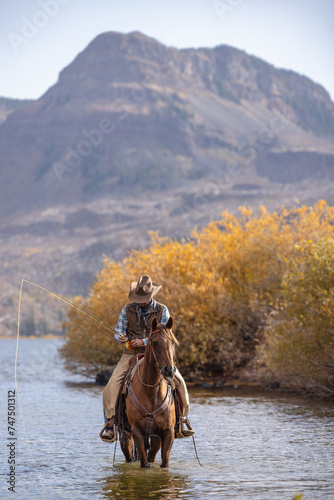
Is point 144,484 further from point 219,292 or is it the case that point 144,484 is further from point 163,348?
point 219,292

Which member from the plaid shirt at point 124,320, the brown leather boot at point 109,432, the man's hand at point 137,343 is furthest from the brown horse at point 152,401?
the plaid shirt at point 124,320

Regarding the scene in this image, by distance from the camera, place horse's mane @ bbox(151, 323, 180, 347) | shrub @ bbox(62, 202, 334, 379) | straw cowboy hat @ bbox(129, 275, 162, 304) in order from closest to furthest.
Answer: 1. horse's mane @ bbox(151, 323, 180, 347)
2. straw cowboy hat @ bbox(129, 275, 162, 304)
3. shrub @ bbox(62, 202, 334, 379)

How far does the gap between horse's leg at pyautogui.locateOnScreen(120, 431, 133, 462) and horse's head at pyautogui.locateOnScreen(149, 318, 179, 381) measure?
2.41 metres

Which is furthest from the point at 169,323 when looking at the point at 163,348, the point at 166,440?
the point at 166,440

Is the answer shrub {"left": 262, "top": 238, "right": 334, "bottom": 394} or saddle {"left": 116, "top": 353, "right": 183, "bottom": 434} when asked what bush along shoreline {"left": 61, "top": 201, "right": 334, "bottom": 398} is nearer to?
shrub {"left": 262, "top": 238, "right": 334, "bottom": 394}

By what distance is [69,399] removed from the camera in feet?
121

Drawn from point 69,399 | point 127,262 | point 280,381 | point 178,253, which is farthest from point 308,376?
point 127,262

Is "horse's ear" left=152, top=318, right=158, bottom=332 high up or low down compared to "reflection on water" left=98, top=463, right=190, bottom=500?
up

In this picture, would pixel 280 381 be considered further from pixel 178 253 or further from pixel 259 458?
pixel 259 458

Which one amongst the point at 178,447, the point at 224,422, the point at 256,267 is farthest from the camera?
the point at 256,267

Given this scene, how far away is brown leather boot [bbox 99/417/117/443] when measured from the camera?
549 inches

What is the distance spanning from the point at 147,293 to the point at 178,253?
30.6 m

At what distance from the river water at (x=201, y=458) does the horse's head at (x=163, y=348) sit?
2.13 meters

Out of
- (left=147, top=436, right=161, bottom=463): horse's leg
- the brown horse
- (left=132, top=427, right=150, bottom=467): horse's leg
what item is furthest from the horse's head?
(left=147, top=436, right=161, bottom=463): horse's leg
